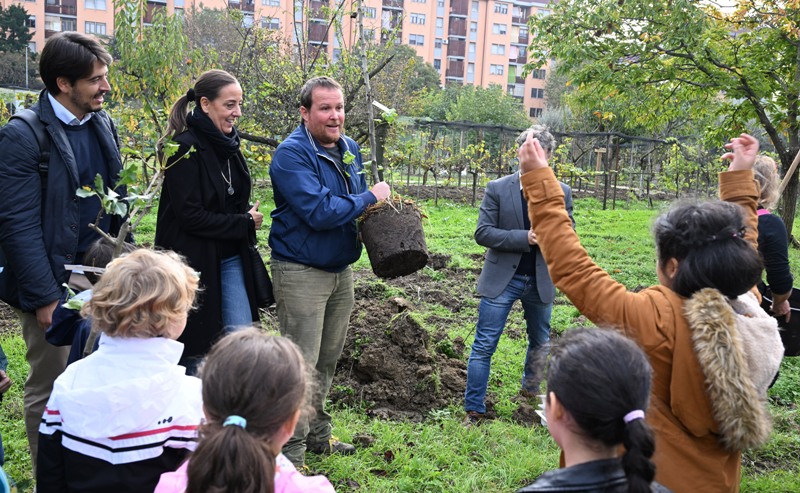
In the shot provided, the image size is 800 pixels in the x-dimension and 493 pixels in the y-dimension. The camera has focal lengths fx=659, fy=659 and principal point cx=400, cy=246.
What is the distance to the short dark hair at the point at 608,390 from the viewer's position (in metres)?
1.44

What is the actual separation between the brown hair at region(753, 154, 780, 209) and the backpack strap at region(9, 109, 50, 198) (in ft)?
11.9

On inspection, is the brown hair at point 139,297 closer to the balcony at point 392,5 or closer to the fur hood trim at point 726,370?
the fur hood trim at point 726,370

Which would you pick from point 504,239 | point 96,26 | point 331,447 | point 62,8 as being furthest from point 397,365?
point 62,8

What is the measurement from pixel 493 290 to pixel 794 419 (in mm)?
2375

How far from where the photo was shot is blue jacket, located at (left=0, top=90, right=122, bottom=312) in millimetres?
2701

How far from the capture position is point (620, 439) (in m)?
1.48

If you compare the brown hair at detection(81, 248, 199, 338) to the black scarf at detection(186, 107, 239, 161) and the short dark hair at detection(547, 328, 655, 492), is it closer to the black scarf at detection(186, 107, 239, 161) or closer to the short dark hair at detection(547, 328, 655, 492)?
the short dark hair at detection(547, 328, 655, 492)

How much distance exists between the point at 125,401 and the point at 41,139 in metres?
1.52

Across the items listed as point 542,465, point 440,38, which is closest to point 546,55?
point 542,465

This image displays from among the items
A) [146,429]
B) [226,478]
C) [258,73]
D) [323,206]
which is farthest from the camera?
[258,73]

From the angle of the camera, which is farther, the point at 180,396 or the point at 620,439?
the point at 180,396

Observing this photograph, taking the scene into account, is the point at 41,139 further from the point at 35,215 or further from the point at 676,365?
the point at 676,365

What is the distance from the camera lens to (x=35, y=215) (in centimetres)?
274

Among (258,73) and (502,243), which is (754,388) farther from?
(258,73)
